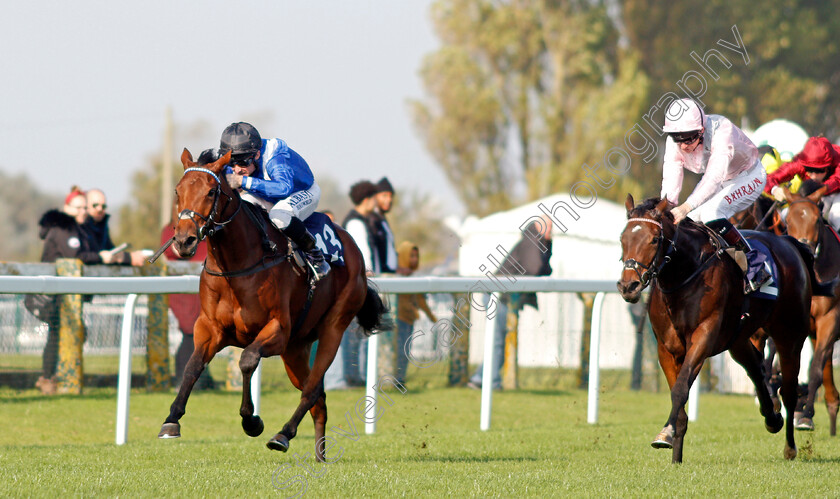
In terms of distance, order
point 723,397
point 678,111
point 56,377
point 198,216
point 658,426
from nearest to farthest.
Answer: point 198,216 → point 678,111 → point 56,377 → point 658,426 → point 723,397

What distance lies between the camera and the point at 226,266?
18.6ft

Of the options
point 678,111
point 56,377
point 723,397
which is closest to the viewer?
point 678,111

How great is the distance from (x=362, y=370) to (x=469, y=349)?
0.90 m

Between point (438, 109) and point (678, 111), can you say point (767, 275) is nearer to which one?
point (678, 111)

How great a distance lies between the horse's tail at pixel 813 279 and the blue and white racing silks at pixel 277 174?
3358mm

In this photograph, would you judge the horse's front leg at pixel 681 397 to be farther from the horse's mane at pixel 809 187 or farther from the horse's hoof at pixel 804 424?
the horse's mane at pixel 809 187

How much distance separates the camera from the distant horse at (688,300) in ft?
19.4

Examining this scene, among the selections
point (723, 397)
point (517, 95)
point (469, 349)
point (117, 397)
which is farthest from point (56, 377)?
point (517, 95)

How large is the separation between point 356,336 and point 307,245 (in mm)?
2504

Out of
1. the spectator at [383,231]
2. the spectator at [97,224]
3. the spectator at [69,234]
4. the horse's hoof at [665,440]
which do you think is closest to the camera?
the horse's hoof at [665,440]

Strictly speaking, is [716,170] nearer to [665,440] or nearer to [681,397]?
[681,397]

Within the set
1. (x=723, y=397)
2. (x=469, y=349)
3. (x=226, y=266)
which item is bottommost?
(x=723, y=397)

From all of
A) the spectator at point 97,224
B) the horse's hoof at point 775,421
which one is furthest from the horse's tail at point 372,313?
the spectator at point 97,224

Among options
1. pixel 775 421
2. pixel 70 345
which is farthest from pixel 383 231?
pixel 775 421
